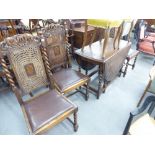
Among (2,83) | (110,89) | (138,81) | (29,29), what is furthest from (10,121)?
(138,81)

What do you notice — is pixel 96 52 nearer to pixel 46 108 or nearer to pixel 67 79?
pixel 67 79

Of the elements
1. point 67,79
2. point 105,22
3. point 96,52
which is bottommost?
point 67,79

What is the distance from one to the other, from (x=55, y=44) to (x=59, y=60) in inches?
9.6

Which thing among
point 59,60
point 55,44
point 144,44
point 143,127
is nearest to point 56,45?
point 55,44

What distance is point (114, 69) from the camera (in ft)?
7.13

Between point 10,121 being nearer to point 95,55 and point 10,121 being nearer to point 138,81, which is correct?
point 95,55

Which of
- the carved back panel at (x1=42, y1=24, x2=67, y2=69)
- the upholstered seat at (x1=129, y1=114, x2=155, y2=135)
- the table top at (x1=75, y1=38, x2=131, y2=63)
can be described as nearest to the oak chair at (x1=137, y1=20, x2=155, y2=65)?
the table top at (x1=75, y1=38, x2=131, y2=63)

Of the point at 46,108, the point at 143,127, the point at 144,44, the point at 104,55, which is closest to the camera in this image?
the point at 143,127

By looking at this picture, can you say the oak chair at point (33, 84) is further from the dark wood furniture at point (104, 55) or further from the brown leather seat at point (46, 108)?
the dark wood furniture at point (104, 55)

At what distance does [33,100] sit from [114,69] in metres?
1.26

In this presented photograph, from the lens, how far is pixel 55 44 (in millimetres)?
1959

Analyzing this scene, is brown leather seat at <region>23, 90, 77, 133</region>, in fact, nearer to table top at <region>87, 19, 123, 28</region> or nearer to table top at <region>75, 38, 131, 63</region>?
table top at <region>75, 38, 131, 63</region>

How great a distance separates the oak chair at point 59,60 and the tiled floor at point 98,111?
27cm

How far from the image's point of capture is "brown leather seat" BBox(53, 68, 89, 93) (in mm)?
1827
